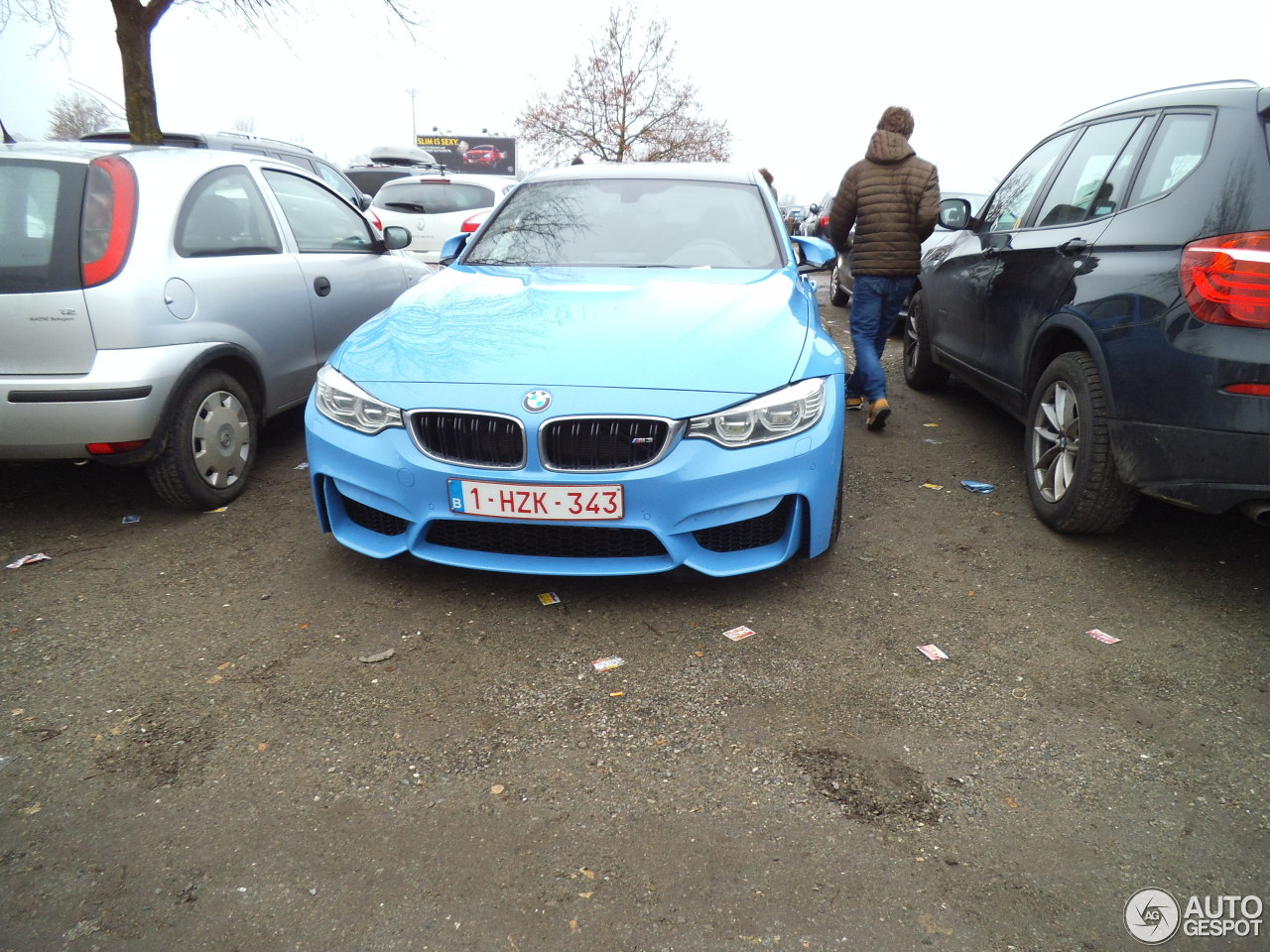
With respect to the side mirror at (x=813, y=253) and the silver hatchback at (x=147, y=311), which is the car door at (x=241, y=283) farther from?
the side mirror at (x=813, y=253)

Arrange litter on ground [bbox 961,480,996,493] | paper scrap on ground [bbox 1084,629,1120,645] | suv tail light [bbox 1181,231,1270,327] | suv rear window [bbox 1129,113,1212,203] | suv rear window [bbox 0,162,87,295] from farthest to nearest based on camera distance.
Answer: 1. litter on ground [bbox 961,480,996,493]
2. suv rear window [bbox 0,162,87,295]
3. suv rear window [bbox 1129,113,1212,203]
4. paper scrap on ground [bbox 1084,629,1120,645]
5. suv tail light [bbox 1181,231,1270,327]

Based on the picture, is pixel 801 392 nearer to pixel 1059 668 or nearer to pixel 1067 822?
pixel 1059 668

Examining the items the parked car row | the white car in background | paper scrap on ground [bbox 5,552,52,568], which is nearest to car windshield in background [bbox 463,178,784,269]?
the parked car row

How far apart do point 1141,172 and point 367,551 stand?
11.1 ft

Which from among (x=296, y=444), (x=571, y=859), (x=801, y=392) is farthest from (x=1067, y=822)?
(x=296, y=444)

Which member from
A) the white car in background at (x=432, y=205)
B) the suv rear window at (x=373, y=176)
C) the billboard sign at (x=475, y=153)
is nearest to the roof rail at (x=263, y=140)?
the white car in background at (x=432, y=205)

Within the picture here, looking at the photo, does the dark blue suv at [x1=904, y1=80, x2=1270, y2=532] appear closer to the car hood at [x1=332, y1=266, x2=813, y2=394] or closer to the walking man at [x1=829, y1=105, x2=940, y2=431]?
the walking man at [x1=829, y1=105, x2=940, y2=431]

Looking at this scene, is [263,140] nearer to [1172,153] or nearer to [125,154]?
[125,154]

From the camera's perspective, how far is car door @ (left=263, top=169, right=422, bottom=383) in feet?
15.6

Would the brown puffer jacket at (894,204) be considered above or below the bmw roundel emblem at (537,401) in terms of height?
above

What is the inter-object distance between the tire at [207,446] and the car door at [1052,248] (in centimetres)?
372

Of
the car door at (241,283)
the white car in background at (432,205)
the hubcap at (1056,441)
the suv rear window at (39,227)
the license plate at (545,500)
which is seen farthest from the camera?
the white car in background at (432,205)

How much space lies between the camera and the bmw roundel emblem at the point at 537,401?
2.80m

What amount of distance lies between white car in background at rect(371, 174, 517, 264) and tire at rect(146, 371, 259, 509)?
5899 millimetres
